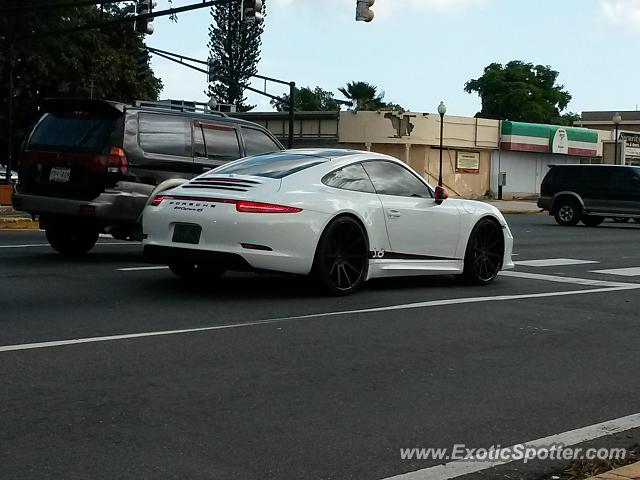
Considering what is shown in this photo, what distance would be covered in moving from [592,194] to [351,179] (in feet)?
72.6

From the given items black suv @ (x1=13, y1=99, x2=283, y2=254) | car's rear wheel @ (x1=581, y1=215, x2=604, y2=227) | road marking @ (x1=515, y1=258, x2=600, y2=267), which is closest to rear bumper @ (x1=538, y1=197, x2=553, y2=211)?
car's rear wheel @ (x1=581, y1=215, x2=604, y2=227)

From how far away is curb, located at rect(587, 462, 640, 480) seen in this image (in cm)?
468

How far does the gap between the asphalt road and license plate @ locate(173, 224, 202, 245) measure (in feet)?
1.82

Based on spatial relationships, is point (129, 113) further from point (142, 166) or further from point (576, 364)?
point (576, 364)

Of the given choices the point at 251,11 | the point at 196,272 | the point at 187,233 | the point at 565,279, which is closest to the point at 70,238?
the point at 196,272

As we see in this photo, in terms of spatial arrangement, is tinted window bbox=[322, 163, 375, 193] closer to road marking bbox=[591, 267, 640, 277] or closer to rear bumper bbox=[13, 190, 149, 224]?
rear bumper bbox=[13, 190, 149, 224]

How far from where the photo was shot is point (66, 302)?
9.80m

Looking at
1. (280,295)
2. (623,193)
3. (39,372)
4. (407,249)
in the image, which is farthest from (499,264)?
(623,193)

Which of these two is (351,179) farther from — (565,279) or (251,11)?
(251,11)

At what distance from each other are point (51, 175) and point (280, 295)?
4.09 m

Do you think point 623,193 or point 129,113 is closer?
point 129,113

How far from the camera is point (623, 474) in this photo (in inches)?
187

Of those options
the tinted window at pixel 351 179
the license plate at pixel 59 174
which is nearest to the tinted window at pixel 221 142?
the license plate at pixel 59 174

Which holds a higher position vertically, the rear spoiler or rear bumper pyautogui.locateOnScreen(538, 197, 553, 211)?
the rear spoiler
